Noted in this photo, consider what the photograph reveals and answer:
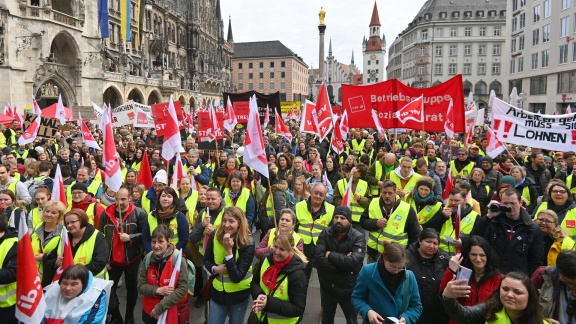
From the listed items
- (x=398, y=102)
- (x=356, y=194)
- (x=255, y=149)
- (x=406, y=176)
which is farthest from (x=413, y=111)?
(x=255, y=149)

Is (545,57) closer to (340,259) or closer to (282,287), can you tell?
(340,259)

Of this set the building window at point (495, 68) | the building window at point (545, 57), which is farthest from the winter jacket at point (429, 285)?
the building window at point (495, 68)

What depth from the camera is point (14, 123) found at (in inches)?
748

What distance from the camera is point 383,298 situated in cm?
336

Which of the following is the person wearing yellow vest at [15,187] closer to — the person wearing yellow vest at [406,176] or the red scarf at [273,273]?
the red scarf at [273,273]

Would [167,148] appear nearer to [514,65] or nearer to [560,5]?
[560,5]

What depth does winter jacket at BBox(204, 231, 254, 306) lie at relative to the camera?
4.11 m

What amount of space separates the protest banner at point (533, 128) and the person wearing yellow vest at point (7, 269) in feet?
26.2

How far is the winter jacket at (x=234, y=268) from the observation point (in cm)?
411

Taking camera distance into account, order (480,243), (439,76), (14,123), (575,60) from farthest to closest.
→ (439,76), (575,60), (14,123), (480,243)

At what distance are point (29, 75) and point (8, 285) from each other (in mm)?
30168

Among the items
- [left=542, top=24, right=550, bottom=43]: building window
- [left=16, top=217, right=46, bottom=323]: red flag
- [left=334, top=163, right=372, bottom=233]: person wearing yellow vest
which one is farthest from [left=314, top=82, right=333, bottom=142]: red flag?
[left=542, top=24, right=550, bottom=43]: building window

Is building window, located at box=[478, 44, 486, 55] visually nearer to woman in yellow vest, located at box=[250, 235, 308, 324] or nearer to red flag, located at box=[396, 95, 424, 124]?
red flag, located at box=[396, 95, 424, 124]

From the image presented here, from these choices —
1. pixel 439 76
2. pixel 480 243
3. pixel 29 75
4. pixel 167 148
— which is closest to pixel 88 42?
pixel 29 75
